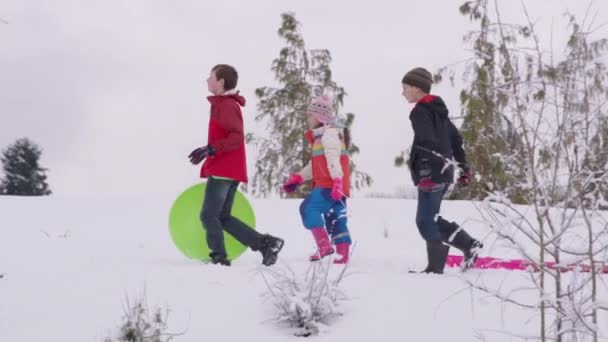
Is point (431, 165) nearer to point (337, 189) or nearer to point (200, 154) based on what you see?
point (337, 189)

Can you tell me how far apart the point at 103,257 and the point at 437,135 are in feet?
9.91

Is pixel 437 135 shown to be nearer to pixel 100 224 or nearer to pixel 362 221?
pixel 362 221

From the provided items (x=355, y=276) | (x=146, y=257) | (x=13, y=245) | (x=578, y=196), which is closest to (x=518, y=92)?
(x=578, y=196)

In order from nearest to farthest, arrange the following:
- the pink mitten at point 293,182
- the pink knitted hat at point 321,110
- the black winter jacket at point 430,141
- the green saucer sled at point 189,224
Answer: the black winter jacket at point 430,141 → the pink knitted hat at point 321,110 → the green saucer sled at point 189,224 → the pink mitten at point 293,182

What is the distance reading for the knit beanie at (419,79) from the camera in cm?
546

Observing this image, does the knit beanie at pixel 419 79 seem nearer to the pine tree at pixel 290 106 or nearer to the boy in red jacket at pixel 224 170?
the boy in red jacket at pixel 224 170

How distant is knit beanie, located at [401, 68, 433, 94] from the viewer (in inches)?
215

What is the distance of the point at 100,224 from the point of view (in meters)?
9.02

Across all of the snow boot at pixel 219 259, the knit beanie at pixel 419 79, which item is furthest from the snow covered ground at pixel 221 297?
the knit beanie at pixel 419 79

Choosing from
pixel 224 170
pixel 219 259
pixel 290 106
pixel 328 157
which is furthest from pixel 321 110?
pixel 290 106

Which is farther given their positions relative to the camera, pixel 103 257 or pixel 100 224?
pixel 100 224

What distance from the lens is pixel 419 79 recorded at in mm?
5461

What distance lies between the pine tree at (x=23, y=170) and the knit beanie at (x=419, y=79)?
19.0 meters

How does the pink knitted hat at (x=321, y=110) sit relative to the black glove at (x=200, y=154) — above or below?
above
